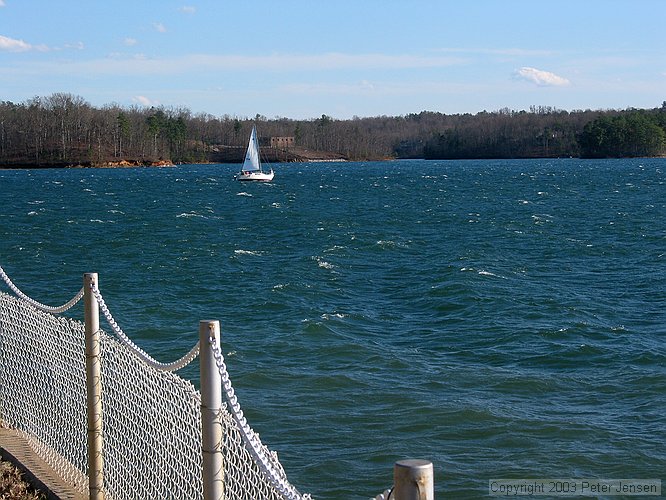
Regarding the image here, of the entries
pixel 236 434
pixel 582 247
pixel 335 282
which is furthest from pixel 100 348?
pixel 582 247

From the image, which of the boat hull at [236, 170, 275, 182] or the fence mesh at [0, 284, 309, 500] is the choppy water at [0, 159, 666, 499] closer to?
the fence mesh at [0, 284, 309, 500]

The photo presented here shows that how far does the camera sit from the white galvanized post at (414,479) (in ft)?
9.93

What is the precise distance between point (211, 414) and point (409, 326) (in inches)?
582

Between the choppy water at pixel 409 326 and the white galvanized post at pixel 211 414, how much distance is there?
221 inches

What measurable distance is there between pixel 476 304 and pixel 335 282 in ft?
15.8

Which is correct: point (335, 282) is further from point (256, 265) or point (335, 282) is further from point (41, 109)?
point (41, 109)

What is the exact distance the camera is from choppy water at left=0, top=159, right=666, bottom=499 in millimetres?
11492

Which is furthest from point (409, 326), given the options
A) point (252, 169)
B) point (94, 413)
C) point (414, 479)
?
point (252, 169)

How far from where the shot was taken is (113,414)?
7.32m

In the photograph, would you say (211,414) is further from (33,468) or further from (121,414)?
(33,468)

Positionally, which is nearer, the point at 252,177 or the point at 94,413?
the point at 94,413

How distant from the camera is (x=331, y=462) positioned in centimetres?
1089

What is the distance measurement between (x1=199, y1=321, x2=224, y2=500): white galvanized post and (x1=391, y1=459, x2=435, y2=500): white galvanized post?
1573mm

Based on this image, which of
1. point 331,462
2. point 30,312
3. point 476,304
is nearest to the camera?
point 30,312
